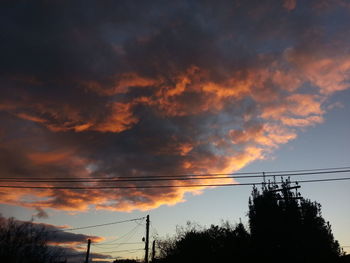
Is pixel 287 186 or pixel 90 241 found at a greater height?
pixel 287 186

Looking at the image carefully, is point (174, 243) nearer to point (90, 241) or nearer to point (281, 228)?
point (90, 241)

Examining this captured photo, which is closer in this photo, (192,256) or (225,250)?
(225,250)

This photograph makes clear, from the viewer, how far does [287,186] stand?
55.6m

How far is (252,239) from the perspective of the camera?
139 feet

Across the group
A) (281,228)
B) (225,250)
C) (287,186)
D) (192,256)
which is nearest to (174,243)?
(192,256)

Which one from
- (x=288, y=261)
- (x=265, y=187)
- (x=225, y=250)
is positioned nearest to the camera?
(x=288, y=261)

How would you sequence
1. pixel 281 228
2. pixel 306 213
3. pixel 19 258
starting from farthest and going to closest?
1. pixel 306 213
2. pixel 281 228
3. pixel 19 258

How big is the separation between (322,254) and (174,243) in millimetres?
23478

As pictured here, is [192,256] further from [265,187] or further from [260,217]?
[265,187]

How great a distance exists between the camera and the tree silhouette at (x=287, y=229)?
40.2 meters

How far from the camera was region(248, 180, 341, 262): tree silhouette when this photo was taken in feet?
132

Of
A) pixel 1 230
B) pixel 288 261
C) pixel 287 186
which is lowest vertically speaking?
pixel 288 261

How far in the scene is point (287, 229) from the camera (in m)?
46.8

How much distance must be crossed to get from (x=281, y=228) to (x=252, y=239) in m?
7.77
